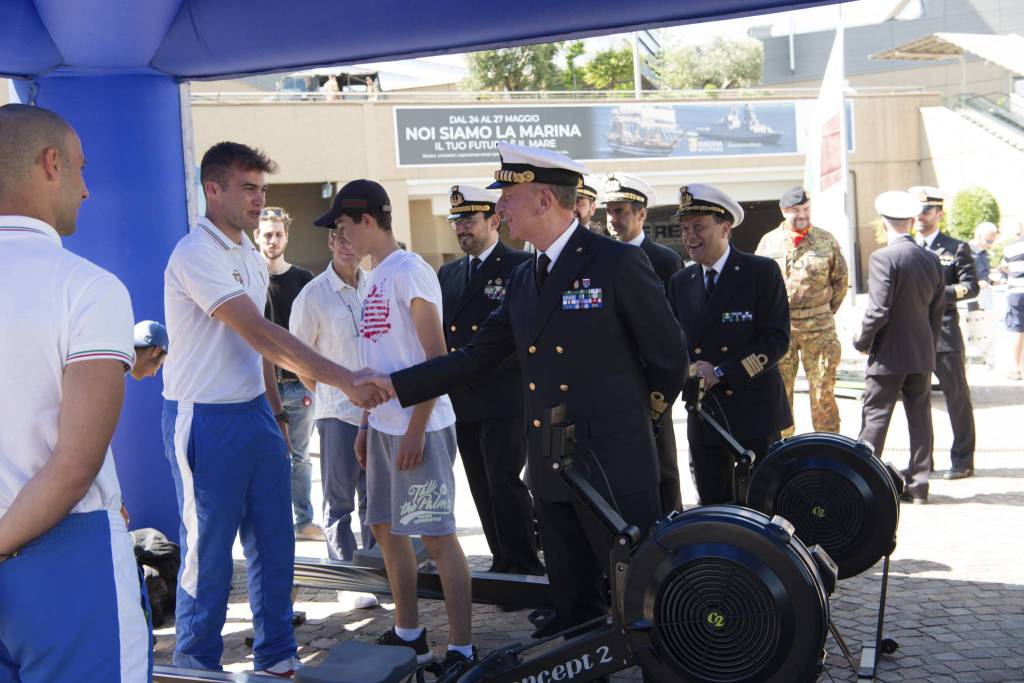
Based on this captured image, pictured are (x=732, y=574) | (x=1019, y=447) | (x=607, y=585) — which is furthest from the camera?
(x=1019, y=447)

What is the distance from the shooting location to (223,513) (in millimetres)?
4102

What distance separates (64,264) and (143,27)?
3.02 metres

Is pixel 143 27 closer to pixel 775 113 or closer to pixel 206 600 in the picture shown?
pixel 206 600

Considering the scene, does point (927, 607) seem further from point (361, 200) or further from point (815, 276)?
point (815, 276)

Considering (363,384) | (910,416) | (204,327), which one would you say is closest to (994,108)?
(910,416)

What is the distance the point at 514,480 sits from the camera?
5.54 metres

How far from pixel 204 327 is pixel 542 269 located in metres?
A: 1.43

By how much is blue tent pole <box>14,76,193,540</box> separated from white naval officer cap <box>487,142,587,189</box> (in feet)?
8.29

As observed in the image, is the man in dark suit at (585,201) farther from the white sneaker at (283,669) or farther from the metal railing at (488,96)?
the metal railing at (488,96)

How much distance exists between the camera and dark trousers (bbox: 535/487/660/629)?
11.9 feet

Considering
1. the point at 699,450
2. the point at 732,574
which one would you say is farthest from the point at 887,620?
the point at 732,574

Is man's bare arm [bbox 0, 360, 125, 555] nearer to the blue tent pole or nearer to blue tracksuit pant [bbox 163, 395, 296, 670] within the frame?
blue tracksuit pant [bbox 163, 395, 296, 670]

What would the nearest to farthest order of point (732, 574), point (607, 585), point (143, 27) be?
point (732, 574) < point (607, 585) < point (143, 27)

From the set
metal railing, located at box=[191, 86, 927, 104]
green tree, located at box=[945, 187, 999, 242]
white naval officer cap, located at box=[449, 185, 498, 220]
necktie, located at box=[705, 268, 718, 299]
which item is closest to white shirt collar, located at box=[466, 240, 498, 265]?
white naval officer cap, located at box=[449, 185, 498, 220]
